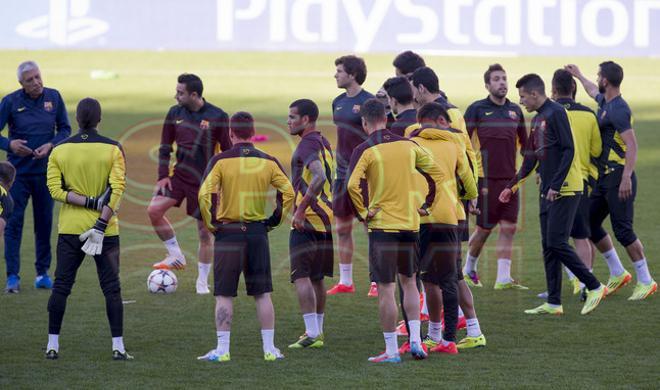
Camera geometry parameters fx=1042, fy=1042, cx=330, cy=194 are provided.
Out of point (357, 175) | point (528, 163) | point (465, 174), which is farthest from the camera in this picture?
point (528, 163)

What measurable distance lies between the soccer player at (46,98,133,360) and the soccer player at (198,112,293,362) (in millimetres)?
708

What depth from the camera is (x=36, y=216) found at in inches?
441

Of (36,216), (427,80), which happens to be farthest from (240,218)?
(36,216)

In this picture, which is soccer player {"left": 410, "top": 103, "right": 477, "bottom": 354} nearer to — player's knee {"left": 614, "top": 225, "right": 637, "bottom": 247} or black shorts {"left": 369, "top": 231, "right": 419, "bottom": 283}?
black shorts {"left": 369, "top": 231, "right": 419, "bottom": 283}

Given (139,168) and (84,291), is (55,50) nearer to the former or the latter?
(139,168)

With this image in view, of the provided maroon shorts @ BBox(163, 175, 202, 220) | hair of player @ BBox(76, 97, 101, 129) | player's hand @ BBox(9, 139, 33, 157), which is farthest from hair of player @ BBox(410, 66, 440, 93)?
player's hand @ BBox(9, 139, 33, 157)

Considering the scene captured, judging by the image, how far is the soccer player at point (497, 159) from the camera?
10.9m

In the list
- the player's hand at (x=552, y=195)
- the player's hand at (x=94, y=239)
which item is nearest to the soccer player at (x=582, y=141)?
the player's hand at (x=552, y=195)

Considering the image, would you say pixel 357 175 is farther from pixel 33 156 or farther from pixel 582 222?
pixel 33 156

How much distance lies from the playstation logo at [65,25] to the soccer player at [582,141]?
2874 cm

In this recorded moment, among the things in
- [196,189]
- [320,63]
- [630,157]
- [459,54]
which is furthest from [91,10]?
[630,157]

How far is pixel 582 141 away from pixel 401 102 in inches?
85.8

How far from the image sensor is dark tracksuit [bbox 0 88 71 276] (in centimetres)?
1108

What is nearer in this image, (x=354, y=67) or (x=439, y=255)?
(x=439, y=255)
